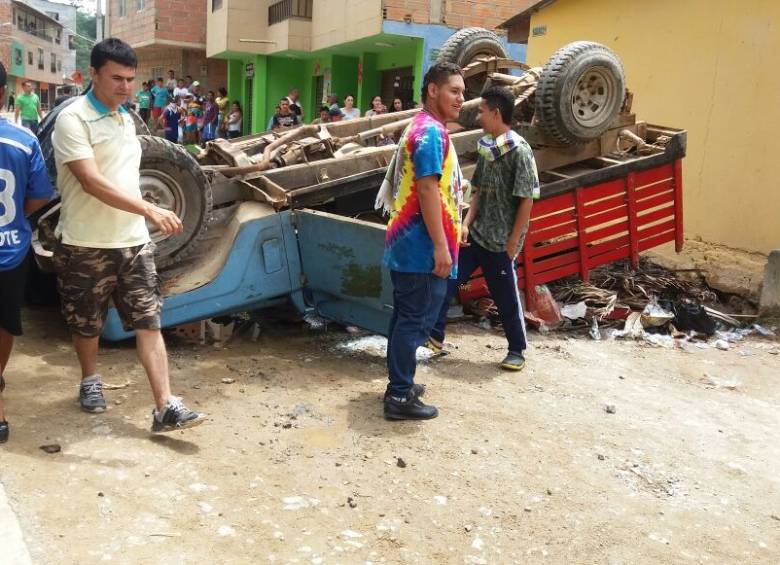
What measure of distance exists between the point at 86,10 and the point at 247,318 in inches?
3444

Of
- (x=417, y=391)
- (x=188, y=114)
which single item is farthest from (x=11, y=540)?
(x=188, y=114)

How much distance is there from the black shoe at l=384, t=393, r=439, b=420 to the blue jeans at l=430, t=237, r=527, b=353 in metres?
1.03

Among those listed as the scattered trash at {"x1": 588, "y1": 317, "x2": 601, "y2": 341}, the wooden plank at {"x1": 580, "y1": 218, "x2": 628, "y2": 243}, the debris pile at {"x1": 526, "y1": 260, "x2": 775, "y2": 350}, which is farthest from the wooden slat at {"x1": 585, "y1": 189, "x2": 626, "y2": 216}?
the scattered trash at {"x1": 588, "y1": 317, "x2": 601, "y2": 341}

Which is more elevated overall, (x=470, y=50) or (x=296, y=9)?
(x=296, y=9)

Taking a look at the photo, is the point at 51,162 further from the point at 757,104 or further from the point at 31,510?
the point at 757,104

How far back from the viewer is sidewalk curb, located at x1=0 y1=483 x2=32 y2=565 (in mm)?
2250

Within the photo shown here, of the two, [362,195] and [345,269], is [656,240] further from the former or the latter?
[345,269]

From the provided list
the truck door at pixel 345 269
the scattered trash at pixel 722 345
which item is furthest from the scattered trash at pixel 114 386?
the scattered trash at pixel 722 345

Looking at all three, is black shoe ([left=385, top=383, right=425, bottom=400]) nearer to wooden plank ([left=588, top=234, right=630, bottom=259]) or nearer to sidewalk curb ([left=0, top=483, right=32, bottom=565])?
sidewalk curb ([left=0, top=483, right=32, bottom=565])

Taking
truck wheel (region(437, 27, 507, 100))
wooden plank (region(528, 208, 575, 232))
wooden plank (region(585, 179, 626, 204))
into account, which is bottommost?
wooden plank (region(528, 208, 575, 232))

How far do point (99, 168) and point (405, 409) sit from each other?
5.94 ft

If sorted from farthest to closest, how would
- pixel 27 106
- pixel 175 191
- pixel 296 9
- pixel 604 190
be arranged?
pixel 296 9, pixel 27 106, pixel 604 190, pixel 175 191

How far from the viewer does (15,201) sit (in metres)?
3.03

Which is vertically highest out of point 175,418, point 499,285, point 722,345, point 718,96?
point 718,96
